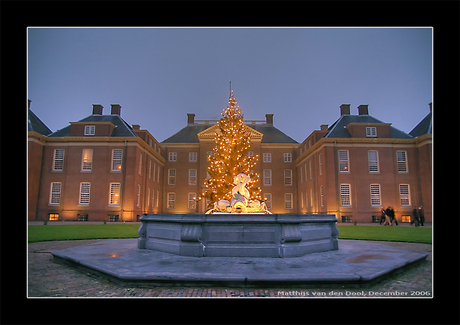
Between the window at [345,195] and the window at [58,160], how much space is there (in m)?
34.4

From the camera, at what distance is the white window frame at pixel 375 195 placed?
34719mm

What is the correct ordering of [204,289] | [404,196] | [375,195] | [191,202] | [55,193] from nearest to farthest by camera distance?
[204,289] < [375,195] < [404,196] < [55,193] < [191,202]

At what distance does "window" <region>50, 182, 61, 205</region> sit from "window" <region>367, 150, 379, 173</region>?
125 feet

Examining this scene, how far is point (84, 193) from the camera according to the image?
116 feet

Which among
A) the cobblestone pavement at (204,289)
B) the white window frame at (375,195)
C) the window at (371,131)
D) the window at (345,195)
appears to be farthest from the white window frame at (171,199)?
the cobblestone pavement at (204,289)

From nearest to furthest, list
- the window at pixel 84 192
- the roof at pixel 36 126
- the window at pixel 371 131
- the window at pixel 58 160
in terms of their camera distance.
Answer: the window at pixel 84 192 < the roof at pixel 36 126 < the window at pixel 58 160 < the window at pixel 371 131

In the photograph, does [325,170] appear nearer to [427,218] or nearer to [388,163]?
[388,163]

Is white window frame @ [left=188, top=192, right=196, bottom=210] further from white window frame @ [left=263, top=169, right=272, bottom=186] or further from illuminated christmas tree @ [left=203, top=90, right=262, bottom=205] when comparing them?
illuminated christmas tree @ [left=203, top=90, right=262, bottom=205]

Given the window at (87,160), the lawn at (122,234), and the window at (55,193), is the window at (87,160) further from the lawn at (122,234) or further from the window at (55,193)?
the lawn at (122,234)

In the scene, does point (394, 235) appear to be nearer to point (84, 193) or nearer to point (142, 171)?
point (142, 171)

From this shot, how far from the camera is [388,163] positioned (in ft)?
117

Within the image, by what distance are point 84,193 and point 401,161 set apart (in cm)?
3910

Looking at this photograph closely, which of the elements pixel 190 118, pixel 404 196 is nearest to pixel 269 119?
pixel 190 118

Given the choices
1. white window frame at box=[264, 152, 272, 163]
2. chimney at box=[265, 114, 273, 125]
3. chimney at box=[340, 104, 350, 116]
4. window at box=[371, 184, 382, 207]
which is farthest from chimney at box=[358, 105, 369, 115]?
chimney at box=[265, 114, 273, 125]
